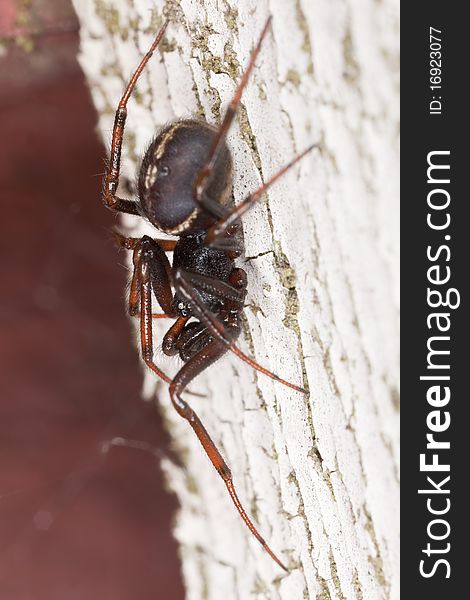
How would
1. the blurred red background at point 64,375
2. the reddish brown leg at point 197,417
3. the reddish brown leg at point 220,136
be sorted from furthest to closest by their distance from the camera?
the blurred red background at point 64,375
the reddish brown leg at point 197,417
the reddish brown leg at point 220,136

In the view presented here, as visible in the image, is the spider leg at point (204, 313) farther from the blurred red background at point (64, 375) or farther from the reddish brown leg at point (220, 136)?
the blurred red background at point (64, 375)

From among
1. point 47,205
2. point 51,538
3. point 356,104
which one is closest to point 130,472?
point 51,538

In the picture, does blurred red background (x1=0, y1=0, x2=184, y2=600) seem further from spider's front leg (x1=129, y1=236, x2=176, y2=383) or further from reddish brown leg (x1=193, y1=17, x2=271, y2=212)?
reddish brown leg (x1=193, y1=17, x2=271, y2=212)

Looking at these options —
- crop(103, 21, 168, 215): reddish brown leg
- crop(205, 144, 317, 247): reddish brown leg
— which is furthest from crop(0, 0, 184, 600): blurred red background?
crop(205, 144, 317, 247): reddish brown leg

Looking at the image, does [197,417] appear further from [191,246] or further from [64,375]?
[64,375]

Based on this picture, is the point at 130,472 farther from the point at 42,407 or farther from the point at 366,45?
the point at 366,45

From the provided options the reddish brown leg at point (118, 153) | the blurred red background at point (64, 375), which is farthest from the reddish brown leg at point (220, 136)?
the blurred red background at point (64, 375)
